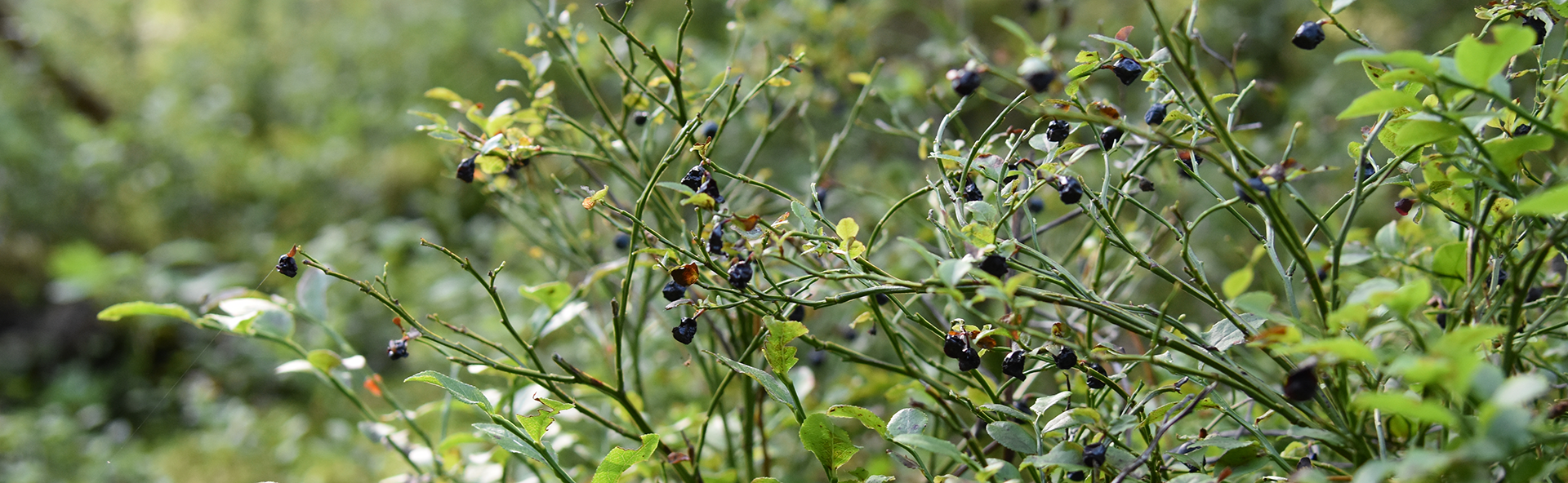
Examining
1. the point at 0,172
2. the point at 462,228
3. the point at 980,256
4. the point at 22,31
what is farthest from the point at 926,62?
the point at 22,31

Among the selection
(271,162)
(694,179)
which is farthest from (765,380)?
(271,162)

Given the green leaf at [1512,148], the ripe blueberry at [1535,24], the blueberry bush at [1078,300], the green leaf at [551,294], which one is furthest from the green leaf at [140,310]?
the ripe blueberry at [1535,24]

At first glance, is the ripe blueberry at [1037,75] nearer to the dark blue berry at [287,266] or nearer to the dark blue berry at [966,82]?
the dark blue berry at [966,82]

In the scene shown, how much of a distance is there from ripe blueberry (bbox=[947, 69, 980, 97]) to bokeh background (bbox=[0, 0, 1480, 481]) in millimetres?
736

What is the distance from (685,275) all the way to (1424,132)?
0.34 m

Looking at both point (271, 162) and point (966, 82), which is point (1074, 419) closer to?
point (966, 82)

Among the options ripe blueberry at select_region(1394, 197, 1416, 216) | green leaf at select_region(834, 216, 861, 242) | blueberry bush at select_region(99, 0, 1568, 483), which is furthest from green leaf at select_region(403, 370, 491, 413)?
ripe blueberry at select_region(1394, 197, 1416, 216)

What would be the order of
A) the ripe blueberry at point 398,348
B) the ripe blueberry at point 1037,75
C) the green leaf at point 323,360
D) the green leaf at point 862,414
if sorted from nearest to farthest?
the ripe blueberry at point 1037,75 → the green leaf at point 862,414 → the ripe blueberry at point 398,348 → the green leaf at point 323,360

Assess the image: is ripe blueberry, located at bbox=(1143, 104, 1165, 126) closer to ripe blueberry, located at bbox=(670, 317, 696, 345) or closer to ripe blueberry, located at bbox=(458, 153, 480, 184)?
ripe blueberry, located at bbox=(670, 317, 696, 345)

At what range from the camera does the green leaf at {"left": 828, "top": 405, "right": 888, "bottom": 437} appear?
1.65 feet

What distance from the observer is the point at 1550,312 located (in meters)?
0.51

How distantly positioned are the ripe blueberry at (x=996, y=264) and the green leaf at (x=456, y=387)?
292 millimetres

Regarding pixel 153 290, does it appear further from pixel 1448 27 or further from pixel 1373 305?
pixel 1448 27

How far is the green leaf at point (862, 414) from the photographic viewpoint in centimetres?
50
